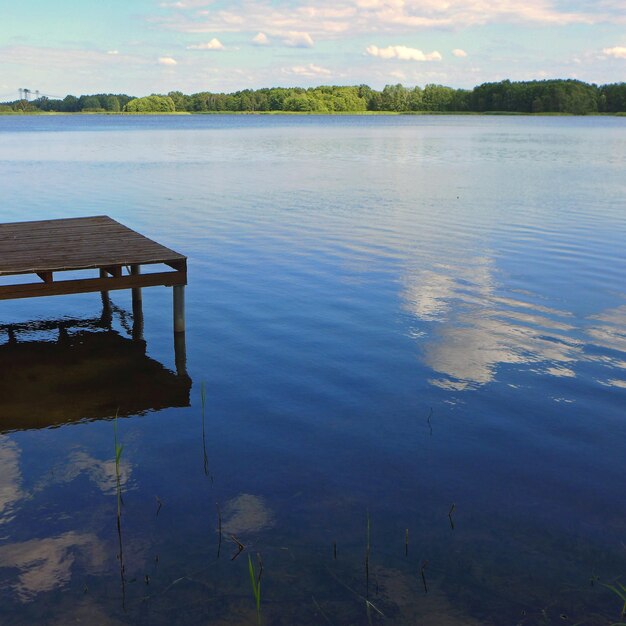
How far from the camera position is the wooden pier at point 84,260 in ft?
36.2

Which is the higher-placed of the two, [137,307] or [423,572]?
[137,307]

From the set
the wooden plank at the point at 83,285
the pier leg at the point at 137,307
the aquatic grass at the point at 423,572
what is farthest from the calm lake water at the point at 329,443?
the wooden plank at the point at 83,285

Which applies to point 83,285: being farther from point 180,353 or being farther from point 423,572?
point 423,572

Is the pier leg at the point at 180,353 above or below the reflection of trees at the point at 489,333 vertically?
below

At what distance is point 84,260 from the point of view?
11320 mm

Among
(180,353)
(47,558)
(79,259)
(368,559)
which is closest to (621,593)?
(368,559)

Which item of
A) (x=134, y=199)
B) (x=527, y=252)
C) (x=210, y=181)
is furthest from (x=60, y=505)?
(x=210, y=181)

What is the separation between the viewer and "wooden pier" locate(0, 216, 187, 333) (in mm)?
11031

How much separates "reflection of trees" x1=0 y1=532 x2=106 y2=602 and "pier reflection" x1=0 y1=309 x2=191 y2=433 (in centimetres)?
281

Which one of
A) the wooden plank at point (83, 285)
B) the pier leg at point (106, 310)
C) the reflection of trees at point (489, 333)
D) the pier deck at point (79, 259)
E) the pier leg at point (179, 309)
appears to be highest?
the pier deck at point (79, 259)

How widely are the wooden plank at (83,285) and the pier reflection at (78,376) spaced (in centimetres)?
112

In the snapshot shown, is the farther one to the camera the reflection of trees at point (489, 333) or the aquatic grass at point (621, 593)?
the reflection of trees at point (489, 333)

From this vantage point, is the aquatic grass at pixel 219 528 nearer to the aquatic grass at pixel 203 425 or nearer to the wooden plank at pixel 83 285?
the aquatic grass at pixel 203 425

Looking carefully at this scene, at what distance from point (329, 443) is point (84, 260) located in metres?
5.43
